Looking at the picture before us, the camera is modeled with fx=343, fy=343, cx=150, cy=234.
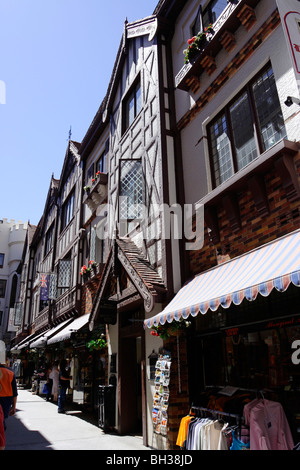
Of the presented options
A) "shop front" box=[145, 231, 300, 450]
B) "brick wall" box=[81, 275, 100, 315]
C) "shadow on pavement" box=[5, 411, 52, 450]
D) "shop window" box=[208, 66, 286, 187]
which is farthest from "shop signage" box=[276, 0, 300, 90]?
"brick wall" box=[81, 275, 100, 315]

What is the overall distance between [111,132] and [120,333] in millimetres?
7759

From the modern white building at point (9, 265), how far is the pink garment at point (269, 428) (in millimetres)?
42459

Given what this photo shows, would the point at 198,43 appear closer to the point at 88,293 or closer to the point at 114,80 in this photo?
the point at 114,80

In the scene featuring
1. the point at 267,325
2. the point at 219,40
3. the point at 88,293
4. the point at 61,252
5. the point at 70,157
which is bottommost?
the point at 267,325

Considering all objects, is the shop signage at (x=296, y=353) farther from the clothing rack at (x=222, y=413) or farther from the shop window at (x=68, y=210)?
the shop window at (x=68, y=210)

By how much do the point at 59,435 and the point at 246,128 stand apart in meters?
8.45

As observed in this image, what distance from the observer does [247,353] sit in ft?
20.3

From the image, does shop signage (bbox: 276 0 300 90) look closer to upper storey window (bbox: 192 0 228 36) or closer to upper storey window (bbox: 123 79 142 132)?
upper storey window (bbox: 192 0 228 36)

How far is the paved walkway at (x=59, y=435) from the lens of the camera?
748 cm

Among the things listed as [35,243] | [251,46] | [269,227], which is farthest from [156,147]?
[35,243]

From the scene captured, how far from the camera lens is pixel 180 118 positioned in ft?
29.5

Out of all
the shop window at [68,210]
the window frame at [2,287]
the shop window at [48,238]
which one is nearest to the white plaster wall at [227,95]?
the shop window at [68,210]

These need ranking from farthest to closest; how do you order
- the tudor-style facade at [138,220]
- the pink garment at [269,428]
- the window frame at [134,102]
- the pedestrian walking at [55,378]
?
1. the pedestrian walking at [55,378]
2. the window frame at [134,102]
3. the tudor-style facade at [138,220]
4. the pink garment at [269,428]

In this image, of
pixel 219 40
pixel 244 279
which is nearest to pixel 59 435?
pixel 244 279
